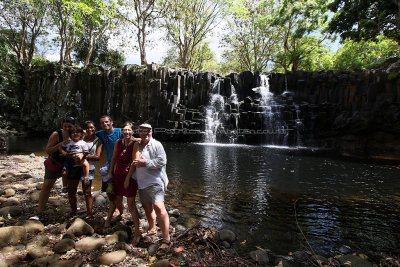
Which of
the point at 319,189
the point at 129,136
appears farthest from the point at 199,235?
the point at 319,189

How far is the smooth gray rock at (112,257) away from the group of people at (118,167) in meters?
0.42

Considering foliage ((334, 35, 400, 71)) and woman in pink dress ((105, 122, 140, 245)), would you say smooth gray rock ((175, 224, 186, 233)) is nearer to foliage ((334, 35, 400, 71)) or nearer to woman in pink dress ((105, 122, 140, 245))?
woman in pink dress ((105, 122, 140, 245))

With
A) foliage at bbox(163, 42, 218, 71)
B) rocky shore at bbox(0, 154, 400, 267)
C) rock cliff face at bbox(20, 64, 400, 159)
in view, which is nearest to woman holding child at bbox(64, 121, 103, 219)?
rocky shore at bbox(0, 154, 400, 267)

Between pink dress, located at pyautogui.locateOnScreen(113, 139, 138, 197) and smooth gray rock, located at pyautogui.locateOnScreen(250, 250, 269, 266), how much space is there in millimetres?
2140

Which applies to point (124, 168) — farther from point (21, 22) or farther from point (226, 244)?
point (21, 22)

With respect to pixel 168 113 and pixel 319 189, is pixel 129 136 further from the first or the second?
pixel 168 113

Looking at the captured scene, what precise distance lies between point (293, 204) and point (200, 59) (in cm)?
3843

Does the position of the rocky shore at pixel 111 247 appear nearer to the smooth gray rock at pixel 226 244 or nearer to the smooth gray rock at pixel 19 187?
the smooth gray rock at pixel 226 244

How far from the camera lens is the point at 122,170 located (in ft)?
12.4

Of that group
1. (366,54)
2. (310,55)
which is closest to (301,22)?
(310,55)

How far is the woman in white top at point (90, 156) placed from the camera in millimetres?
4148

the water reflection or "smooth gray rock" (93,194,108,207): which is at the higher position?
"smooth gray rock" (93,194,108,207)

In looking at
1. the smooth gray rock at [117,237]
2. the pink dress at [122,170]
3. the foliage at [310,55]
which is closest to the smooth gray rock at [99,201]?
the pink dress at [122,170]

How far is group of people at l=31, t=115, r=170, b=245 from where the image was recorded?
3449 mm
